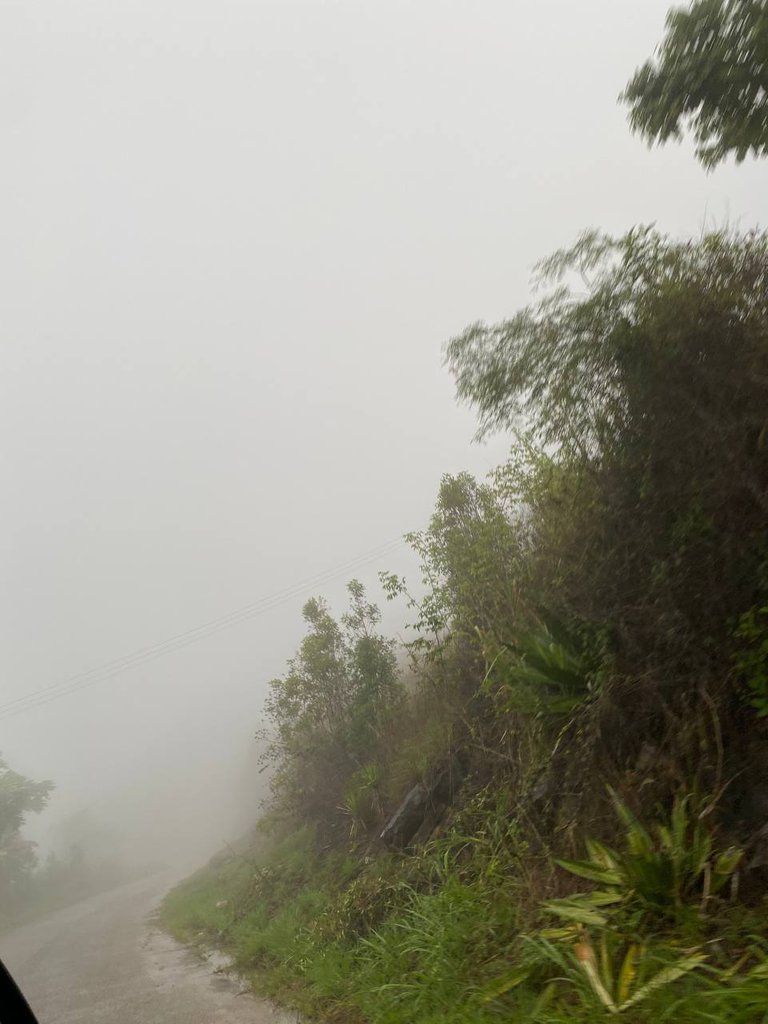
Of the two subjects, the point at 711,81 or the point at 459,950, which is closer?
the point at 459,950

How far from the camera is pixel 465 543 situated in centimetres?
1120

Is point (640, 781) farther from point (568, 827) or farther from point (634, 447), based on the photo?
point (634, 447)

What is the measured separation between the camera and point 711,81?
705 centimetres

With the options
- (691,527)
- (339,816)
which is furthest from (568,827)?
(339,816)

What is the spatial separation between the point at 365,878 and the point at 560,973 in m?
4.85

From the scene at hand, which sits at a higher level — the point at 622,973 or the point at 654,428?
the point at 654,428

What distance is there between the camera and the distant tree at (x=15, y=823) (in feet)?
100

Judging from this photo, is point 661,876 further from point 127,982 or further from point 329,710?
point 329,710

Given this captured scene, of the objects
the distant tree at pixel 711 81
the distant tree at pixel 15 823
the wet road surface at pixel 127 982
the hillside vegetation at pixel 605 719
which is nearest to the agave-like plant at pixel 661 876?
the hillside vegetation at pixel 605 719

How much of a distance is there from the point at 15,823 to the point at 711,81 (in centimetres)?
4051

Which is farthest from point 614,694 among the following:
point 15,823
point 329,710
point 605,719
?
point 15,823

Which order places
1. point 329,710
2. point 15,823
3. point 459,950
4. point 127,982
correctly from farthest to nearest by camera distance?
point 15,823
point 329,710
point 127,982
point 459,950

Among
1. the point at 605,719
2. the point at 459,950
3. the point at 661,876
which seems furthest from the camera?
the point at 605,719

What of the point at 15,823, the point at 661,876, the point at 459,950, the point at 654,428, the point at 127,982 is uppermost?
the point at 15,823
